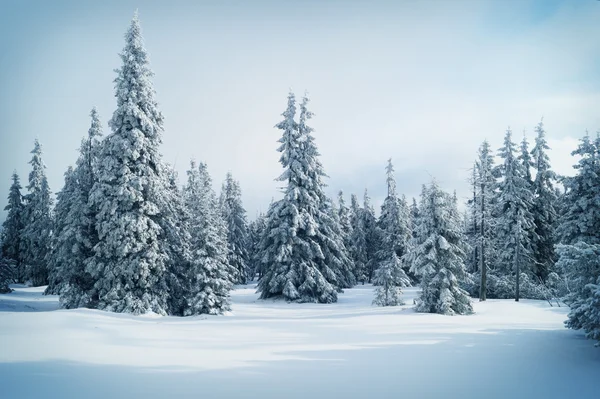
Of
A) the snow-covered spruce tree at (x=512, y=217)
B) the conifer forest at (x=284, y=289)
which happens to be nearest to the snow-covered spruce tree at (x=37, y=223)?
the conifer forest at (x=284, y=289)

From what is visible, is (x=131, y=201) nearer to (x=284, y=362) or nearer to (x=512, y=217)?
(x=284, y=362)

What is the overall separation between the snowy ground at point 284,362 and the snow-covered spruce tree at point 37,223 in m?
34.8

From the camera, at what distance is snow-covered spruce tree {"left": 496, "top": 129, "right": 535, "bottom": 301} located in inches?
1335

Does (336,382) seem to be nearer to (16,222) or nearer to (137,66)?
(137,66)

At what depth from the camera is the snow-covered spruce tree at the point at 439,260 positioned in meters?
21.8

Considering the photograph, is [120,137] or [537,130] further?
[537,130]

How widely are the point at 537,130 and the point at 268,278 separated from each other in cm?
3234

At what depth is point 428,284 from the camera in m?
22.1

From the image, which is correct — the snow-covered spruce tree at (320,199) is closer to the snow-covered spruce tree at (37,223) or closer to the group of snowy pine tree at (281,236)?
the group of snowy pine tree at (281,236)

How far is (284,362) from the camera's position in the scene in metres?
9.35

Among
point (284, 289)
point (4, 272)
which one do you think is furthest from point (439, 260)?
point (4, 272)

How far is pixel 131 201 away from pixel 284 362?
583 inches

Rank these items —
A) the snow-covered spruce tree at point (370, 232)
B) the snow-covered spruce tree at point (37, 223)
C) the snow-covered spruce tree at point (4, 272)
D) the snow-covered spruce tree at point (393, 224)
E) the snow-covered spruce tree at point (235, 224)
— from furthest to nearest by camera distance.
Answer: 1. the snow-covered spruce tree at point (370, 232)
2. the snow-covered spruce tree at point (235, 224)
3. the snow-covered spruce tree at point (393, 224)
4. the snow-covered spruce tree at point (37, 223)
5. the snow-covered spruce tree at point (4, 272)

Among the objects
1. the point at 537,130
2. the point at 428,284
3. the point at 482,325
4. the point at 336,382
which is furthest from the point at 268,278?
the point at 537,130
